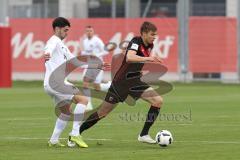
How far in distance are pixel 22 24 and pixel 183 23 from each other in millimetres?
8268

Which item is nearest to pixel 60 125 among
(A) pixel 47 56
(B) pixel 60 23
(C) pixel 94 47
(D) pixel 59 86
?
(D) pixel 59 86

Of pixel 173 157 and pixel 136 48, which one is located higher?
pixel 136 48

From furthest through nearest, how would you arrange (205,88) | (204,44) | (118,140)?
(204,44)
(205,88)
(118,140)

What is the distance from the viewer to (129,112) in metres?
22.6

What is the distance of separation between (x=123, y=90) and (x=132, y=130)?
2885 millimetres

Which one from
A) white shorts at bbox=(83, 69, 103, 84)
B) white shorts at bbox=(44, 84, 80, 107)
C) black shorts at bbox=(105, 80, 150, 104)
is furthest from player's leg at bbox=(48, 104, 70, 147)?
white shorts at bbox=(83, 69, 103, 84)

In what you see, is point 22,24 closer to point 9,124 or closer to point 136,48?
point 9,124

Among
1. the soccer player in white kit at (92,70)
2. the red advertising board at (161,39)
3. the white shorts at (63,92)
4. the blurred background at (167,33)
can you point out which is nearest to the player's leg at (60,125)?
the white shorts at (63,92)

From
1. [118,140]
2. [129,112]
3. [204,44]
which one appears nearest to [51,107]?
[129,112]

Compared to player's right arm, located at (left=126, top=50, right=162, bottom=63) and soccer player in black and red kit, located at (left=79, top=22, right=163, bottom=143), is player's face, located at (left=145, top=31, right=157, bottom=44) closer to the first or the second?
soccer player in black and red kit, located at (left=79, top=22, right=163, bottom=143)

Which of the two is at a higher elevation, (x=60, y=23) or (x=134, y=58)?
(x=60, y=23)

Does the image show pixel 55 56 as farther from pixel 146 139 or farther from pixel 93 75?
pixel 93 75

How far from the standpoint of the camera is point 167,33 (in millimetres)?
40812

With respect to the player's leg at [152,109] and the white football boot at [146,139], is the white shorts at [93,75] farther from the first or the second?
the white football boot at [146,139]
